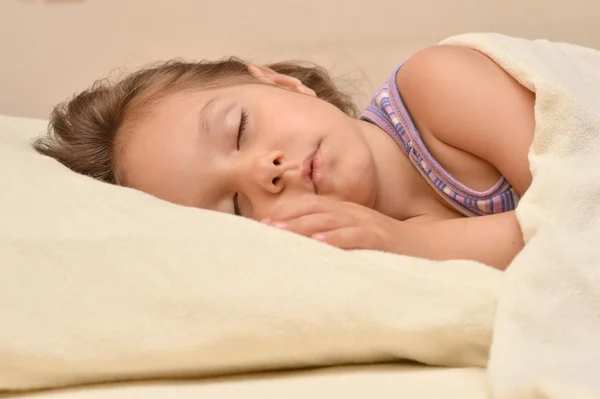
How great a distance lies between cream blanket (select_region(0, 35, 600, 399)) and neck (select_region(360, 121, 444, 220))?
32 centimetres

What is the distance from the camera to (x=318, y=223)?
895 mm

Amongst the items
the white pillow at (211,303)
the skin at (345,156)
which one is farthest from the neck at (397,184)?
the white pillow at (211,303)

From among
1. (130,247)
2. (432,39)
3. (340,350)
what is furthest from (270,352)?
(432,39)

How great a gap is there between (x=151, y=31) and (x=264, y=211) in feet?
2.60

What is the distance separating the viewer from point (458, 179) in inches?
44.4

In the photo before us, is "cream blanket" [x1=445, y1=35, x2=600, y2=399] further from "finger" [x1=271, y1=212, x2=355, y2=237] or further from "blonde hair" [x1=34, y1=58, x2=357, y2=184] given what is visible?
"blonde hair" [x1=34, y1=58, x2=357, y2=184]

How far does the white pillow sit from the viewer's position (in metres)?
0.72

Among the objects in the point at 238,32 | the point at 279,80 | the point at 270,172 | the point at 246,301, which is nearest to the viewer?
the point at 246,301

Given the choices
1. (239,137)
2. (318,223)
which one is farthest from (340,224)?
(239,137)

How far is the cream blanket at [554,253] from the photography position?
628 mm

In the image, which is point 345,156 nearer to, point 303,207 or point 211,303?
point 303,207

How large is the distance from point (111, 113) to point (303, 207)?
1.47 ft

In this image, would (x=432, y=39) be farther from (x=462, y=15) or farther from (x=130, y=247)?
(x=130, y=247)

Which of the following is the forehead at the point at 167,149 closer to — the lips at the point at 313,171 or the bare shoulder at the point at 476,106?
the lips at the point at 313,171
